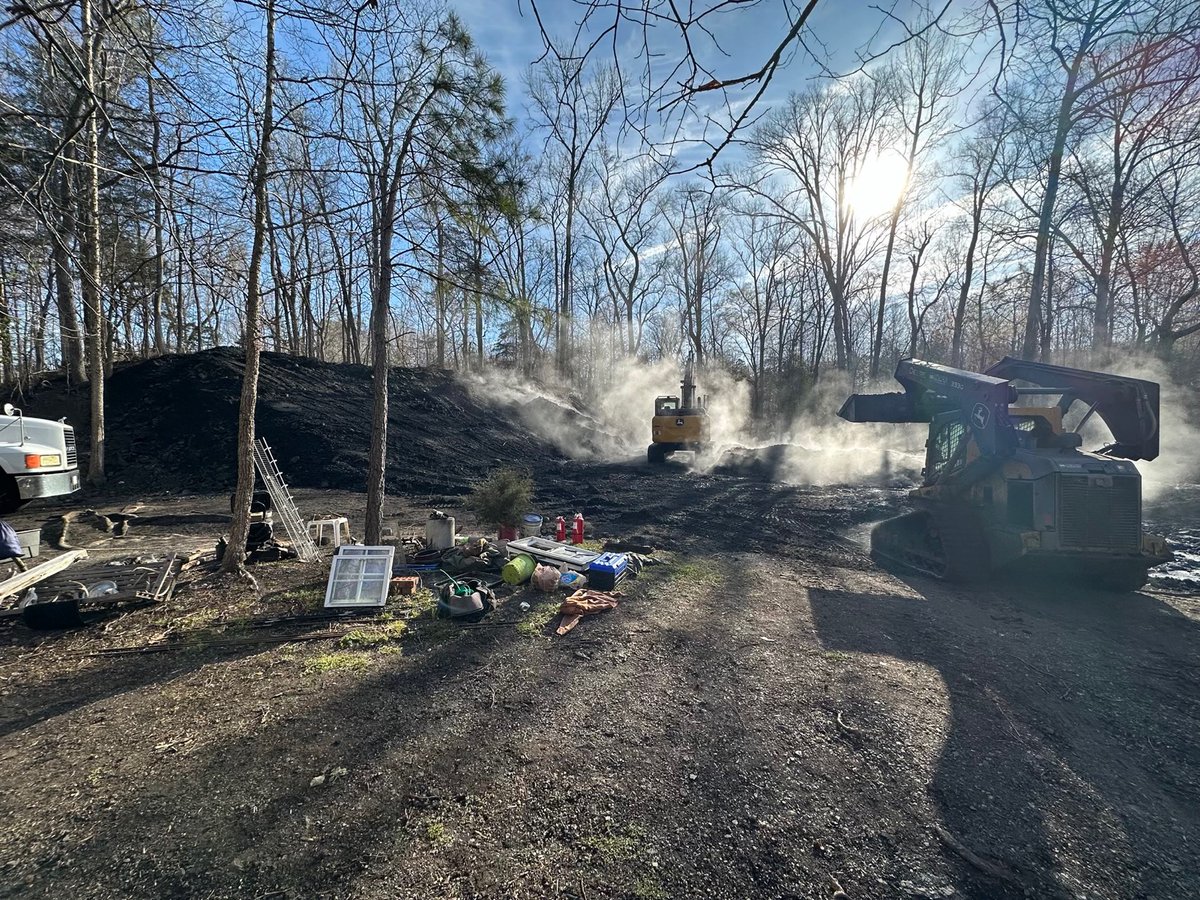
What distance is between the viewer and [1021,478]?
6574 millimetres

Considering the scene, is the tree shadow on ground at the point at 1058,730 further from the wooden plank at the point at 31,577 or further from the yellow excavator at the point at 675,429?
the yellow excavator at the point at 675,429

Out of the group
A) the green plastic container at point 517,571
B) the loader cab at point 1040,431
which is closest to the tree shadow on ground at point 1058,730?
the loader cab at point 1040,431

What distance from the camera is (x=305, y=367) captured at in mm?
21031

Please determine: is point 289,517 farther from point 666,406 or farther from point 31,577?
point 666,406

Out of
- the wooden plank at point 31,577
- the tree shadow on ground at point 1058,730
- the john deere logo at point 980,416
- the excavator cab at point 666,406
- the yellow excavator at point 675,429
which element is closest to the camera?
the tree shadow on ground at point 1058,730

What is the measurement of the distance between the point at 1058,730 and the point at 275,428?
61.6ft

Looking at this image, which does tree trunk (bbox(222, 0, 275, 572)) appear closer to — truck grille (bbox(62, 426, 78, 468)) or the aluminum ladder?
the aluminum ladder

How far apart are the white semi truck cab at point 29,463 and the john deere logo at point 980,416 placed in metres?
13.6

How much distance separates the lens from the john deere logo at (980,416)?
22.6 ft

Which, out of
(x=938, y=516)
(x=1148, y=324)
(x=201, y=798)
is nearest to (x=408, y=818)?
(x=201, y=798)

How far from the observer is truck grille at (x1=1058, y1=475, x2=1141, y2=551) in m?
6.11

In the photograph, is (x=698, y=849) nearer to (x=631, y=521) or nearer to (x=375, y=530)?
(x=375, y=530)

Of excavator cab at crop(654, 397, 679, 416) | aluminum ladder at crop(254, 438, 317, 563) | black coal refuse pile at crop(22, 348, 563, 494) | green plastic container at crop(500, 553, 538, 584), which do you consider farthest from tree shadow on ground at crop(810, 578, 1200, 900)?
excavator cab at crop(654, 397, 679, 416)

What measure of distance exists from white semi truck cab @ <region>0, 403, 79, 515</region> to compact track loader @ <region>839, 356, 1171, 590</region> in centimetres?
1267
